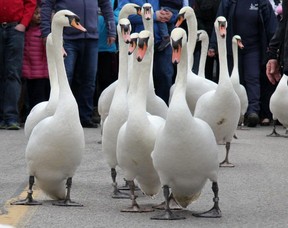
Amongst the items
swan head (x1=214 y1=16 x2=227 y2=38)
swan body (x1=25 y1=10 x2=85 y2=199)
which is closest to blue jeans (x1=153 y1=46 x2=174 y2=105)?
swan head (x1=214 y1=16 x2=227 y2=38)

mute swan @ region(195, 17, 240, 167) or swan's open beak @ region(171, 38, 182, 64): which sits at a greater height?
swan's open beak @ region(171, 38, 182, 64)

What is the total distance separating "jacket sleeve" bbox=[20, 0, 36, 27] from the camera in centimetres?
1670

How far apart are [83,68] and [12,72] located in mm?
1122

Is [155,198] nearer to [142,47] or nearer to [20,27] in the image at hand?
[142,47]

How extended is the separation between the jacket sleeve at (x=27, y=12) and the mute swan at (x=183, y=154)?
8.37 meters

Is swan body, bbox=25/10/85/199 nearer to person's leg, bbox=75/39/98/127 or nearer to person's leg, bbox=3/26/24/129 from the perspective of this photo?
person's leg, bbox=3/26/24/129

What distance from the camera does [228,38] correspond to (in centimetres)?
1883

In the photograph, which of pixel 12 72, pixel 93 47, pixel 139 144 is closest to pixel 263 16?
pixel 93 47

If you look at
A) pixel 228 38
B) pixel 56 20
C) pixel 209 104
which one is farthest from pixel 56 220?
pixel 228 38

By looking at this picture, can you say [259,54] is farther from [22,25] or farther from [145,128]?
[145,128]

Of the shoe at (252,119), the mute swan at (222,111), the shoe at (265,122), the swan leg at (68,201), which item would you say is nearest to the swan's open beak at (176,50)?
the swan leg at (68,201)

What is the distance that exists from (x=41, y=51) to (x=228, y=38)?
331cm

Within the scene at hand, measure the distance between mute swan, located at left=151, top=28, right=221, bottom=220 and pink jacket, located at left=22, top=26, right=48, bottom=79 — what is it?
9252mm

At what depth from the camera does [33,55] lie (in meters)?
17.7
